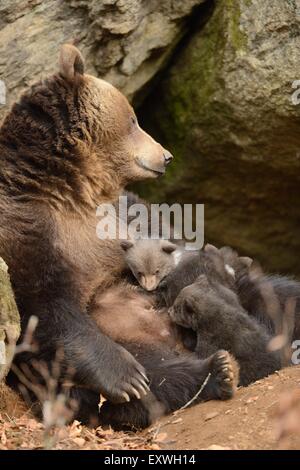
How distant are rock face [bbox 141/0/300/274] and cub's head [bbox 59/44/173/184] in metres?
1.44

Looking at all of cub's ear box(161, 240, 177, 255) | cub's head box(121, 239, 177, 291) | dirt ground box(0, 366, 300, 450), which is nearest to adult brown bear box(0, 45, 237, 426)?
cub's head box(121, 239, 177, 291)

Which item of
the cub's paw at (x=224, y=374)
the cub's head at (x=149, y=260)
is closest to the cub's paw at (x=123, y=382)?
the cub's paw at (x=224, y=374)

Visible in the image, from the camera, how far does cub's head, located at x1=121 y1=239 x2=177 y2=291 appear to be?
24.1 ft

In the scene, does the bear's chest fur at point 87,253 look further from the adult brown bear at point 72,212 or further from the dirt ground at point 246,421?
the dirt ground at point 246,421

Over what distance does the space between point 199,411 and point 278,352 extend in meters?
0.72

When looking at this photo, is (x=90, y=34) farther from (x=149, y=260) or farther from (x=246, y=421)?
(x=246, y=421)

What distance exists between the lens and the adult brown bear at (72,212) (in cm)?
664

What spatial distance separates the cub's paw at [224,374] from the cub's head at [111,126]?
171cm

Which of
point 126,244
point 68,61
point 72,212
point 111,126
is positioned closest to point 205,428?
point 126,244

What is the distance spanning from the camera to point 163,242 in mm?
7566

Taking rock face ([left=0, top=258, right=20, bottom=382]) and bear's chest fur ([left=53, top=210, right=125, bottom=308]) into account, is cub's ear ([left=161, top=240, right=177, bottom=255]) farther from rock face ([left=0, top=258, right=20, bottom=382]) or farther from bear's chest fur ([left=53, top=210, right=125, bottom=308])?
rock face ([left=0, top=258, right=20, bottom=382])

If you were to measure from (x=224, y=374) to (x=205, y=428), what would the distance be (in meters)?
0.49

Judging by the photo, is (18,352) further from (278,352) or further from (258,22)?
(258,22)

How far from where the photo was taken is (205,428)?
6.16 meters
